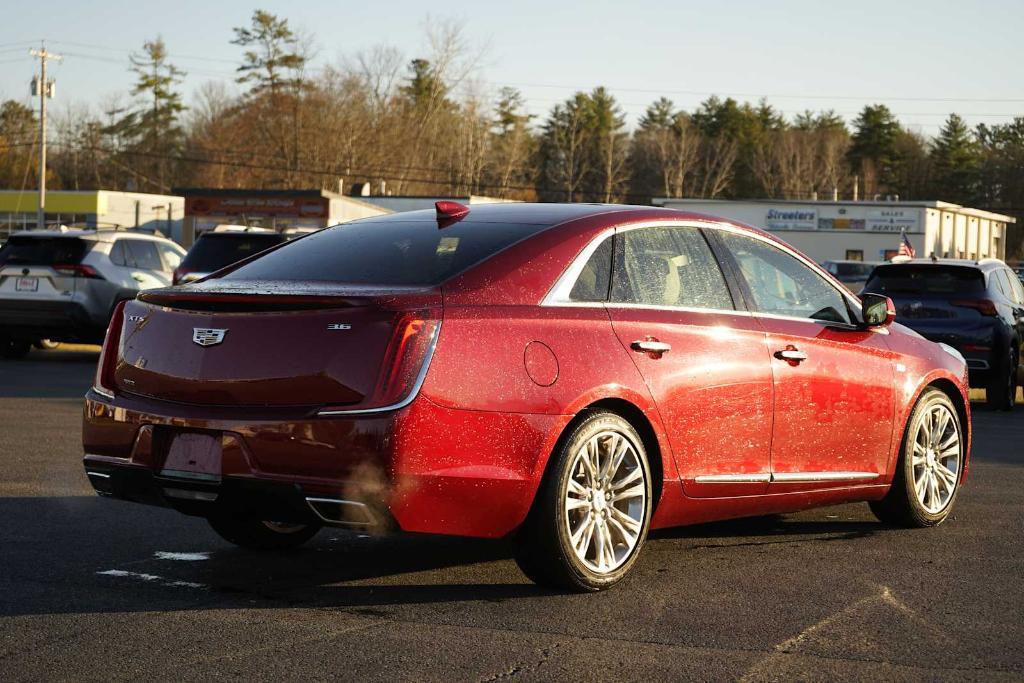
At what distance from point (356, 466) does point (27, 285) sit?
593 inches

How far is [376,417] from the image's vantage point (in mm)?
5164

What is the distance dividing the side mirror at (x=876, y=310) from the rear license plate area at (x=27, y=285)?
14056mm

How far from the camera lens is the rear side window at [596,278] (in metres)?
5.91

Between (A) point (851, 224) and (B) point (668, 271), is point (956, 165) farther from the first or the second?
(B) point (668, 271)

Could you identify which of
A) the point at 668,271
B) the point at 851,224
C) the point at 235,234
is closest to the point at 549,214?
the point at 668,271

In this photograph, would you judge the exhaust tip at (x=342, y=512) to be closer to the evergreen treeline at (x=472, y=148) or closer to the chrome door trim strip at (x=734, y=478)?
the chrome door trim strip at (x=734, y=478)

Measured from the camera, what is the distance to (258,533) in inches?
258

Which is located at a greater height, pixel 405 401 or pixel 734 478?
pixel 405 401

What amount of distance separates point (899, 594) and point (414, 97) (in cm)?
10926

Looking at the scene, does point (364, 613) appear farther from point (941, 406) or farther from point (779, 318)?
point (941, 406)

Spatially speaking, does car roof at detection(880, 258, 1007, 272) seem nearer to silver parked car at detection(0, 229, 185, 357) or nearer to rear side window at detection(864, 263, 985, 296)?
rear side window at detection(864, 263, 985, 296)

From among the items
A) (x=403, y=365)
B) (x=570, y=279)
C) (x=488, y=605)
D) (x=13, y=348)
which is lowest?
(x=13, y=348)

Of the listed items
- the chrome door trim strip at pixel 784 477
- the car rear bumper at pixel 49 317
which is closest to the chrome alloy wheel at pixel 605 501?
the chrome door trim strip at pixel 784 477

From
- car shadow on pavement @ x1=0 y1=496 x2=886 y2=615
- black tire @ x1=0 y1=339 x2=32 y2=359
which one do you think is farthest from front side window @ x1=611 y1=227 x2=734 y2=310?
black tire @ x1=0 y1=339 x2=32 y2=359
